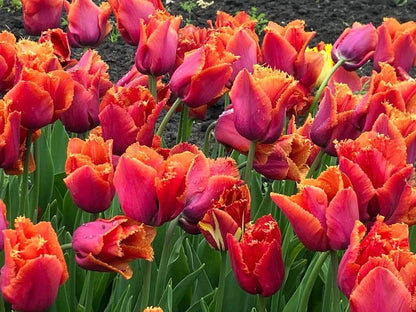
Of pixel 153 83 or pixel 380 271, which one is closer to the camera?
pixel 380 271

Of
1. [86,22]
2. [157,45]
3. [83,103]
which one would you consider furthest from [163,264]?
[86,22]

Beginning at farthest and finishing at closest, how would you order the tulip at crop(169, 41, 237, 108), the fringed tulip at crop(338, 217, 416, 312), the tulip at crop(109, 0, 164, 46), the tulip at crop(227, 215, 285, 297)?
the tulip at crop(109, 0, 164, 46)
the tulip at crop(169, 41, 237, 108)
the tulip at crop(227, 215, 285, 297)
the fringed tulip at crop(338, 217, 416, 312)

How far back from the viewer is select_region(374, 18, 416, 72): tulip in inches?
73.5

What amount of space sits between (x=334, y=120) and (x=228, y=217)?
37 centimetres

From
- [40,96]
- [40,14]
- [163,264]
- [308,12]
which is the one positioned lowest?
[308,12]

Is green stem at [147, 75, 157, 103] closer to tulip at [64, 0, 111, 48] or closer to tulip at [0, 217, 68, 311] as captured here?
tulip at [64, 0, 111, 48]

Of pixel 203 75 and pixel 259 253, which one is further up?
pixel 203 75

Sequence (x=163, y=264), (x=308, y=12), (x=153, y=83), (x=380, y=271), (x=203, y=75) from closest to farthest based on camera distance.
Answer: (x=380, y=271), (x=163, y=264), (x=203, y=75), (x=153, y=83), (x=308, y=12)

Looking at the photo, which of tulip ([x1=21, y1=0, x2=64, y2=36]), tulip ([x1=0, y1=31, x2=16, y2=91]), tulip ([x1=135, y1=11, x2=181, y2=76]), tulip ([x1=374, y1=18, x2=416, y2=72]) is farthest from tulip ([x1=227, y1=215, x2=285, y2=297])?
tulip ([x1=21, y1=0, x2=64, y2=36])

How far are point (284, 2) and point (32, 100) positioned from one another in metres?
3.57

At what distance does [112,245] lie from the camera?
44.1 inches

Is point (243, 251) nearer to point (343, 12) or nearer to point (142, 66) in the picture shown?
point (142, 66)

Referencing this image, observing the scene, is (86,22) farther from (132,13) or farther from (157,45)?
(157,45)

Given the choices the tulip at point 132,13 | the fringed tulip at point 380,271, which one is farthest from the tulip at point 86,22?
the fringed tulip at point 380,271
